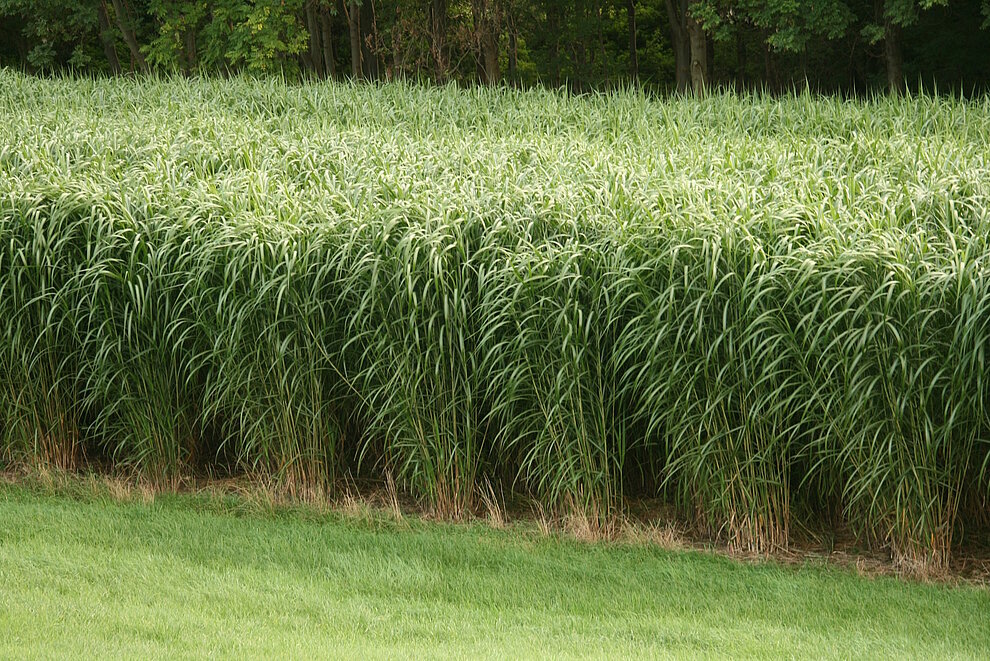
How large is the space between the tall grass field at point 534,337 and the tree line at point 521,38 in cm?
525

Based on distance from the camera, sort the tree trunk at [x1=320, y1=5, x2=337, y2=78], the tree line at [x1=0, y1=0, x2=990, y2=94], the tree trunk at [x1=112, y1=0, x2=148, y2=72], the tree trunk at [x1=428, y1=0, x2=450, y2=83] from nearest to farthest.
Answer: the tree line at [x1=0, y1=0, x2=990, y2=94] < the tree trunk at [x1=428, y1=0, x2=450, y2=83] < the tree trunk at [x1=112, y1=0, x2=148, y2=72] < the tree trunk at [x1=320, y1=5, x2=337, y2=78]

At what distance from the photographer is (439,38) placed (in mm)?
12930

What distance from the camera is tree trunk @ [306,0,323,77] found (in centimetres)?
1415

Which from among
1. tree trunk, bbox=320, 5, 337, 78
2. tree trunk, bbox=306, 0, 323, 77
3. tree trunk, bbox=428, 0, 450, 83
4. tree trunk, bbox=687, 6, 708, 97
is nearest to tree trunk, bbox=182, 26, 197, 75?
tree trunk, bbox=306, 0, 323, 77

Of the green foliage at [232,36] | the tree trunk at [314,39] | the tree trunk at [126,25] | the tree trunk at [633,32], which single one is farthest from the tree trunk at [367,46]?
the tree trunk at [633,32]

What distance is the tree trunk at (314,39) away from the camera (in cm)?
1415

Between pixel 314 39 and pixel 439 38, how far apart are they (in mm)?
2801

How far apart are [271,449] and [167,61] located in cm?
1169

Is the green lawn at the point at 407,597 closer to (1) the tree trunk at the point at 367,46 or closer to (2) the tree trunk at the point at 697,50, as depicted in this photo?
(2) the tree trunk at the point at 697,50

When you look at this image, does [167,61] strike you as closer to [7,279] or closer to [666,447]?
[7,279]

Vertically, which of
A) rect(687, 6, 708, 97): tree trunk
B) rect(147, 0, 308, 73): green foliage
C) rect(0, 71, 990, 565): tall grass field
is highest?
rect(147, 0, 308, 73): green foliage

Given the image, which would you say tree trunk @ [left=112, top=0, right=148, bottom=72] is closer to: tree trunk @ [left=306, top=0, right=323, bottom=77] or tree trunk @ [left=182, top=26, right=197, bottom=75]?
tree trunk @ [left=182, top=26, right=197, bottom=75]

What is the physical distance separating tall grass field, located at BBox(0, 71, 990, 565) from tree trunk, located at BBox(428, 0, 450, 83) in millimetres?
8211

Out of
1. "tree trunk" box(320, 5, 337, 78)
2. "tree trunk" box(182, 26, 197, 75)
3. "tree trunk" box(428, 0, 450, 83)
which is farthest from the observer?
"tree trunk" box(320, 5, 337, 78)
